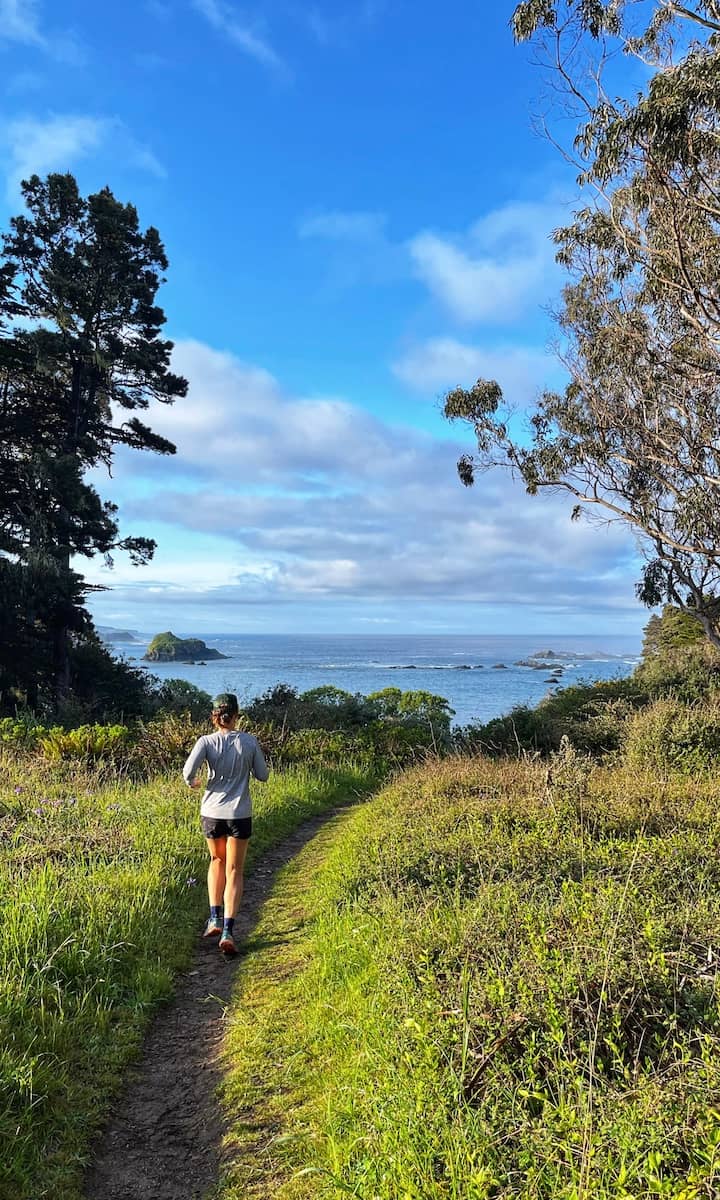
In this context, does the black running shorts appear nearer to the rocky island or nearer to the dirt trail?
the dirt trail

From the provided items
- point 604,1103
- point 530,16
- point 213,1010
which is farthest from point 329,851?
point 530,16

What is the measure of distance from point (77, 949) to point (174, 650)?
74.7 meters

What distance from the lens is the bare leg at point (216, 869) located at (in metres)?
5.32

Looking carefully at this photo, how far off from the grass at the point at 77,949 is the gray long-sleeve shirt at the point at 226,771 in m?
0.89

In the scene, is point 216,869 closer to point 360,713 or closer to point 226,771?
point 226,771

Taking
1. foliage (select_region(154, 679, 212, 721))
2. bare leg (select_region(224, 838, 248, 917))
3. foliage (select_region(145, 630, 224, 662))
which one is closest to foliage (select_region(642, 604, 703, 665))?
foliage (select_region(154, 679, 212, 721))

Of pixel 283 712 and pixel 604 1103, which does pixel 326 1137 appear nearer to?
pixel 604 1103

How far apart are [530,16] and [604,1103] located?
42.4 feet

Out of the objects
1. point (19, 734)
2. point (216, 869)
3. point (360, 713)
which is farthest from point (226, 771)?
point (360, 713)

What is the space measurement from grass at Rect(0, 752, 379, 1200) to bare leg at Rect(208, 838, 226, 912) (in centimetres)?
34

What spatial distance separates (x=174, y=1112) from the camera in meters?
3.27

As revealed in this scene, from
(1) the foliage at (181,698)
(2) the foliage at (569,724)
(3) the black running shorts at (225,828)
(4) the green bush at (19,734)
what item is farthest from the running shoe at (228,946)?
A: (1) the foliage at (181,698)

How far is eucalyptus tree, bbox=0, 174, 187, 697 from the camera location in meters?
19.2

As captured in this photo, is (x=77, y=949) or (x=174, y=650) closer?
(x=77, y=949)
